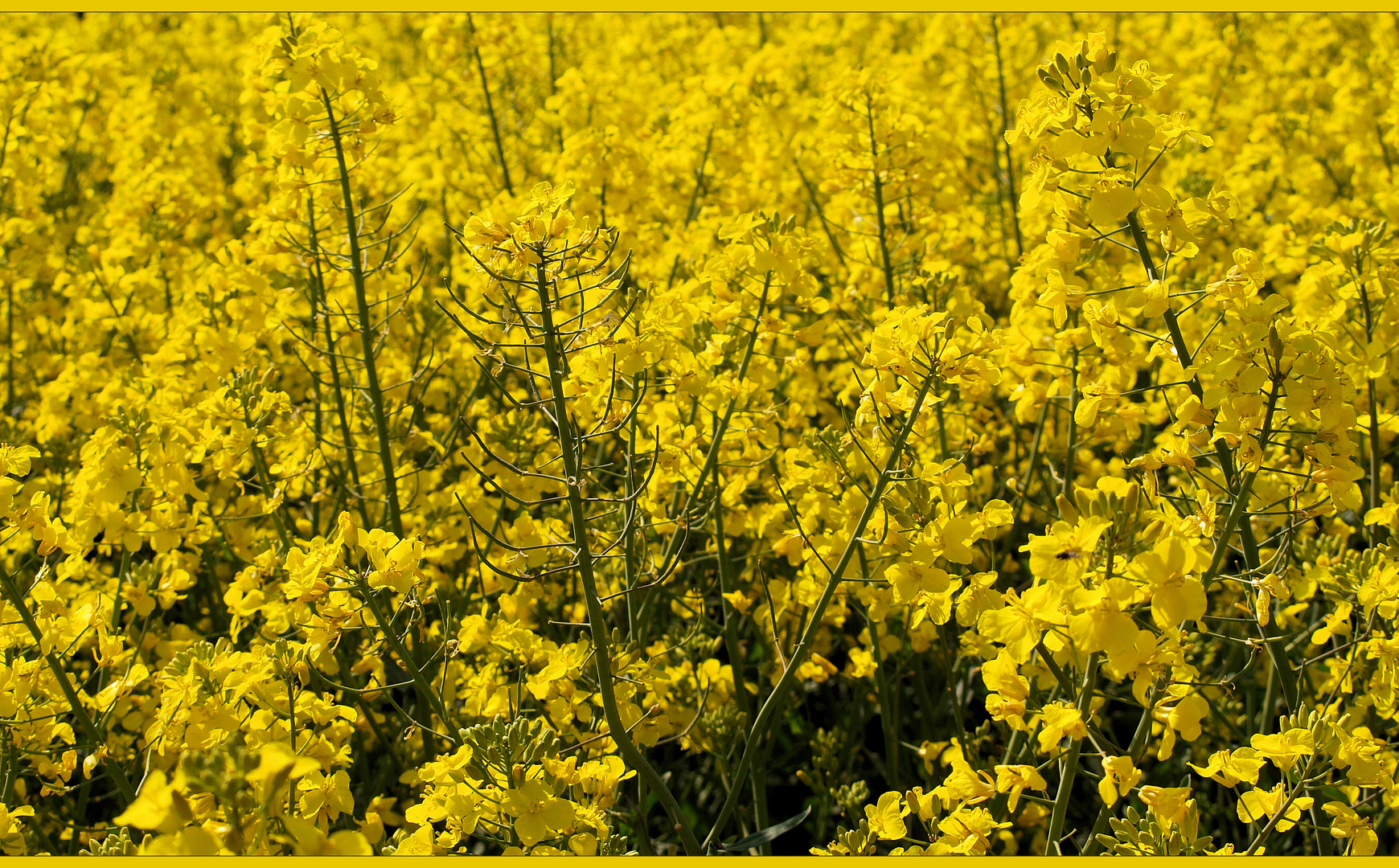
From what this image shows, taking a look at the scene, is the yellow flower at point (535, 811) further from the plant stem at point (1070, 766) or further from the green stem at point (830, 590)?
the plant stem at point (1070, 766)

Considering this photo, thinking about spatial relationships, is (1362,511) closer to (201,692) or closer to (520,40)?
(201,692)

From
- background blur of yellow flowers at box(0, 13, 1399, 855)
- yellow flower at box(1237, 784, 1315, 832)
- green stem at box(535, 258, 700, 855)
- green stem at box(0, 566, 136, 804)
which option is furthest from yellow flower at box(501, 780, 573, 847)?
yellow flower at box(1237, 784, 1315, 832)

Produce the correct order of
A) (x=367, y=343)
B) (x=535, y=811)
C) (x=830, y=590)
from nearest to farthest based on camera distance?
(x=535, y=811), (x=830, y=590), (x=367, y=343)

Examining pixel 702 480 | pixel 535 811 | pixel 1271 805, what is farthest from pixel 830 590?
pixel 1271 805

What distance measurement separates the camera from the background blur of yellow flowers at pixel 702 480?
200 cm

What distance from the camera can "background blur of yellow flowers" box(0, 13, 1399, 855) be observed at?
1997 millimetres

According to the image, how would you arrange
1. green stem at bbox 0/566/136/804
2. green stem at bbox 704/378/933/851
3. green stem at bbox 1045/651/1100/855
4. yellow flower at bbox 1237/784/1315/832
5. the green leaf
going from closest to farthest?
1. green stem at bbox 1045/651/1100/855
2. yellow flower at bbox 1237/784/1315/832
3. green stem at bbox 704/378/933/851
4. green stem at bbox 0/566/136/804
5. the green leaf

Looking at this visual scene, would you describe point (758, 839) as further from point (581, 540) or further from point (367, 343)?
point (367, 343)

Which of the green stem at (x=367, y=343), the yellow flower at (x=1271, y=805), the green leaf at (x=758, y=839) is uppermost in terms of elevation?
the green stem at (x=367, y=343)

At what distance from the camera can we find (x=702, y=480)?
2684mm

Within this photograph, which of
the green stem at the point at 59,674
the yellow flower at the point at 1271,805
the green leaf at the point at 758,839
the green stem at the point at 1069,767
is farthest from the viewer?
the green leaf at the point at 758,839

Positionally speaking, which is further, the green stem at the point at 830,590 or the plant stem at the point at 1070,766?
the green stem at the point at 830,590

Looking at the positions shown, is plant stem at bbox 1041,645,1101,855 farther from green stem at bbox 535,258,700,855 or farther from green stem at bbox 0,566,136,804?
green stem at bbox 0,566,136,804

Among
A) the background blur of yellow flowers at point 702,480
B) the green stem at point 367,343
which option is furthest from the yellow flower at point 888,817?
the green stem at point 367,343
